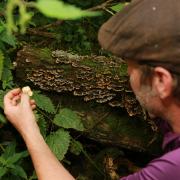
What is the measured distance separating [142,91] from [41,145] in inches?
24.0

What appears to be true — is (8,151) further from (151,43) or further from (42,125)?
(151,43)

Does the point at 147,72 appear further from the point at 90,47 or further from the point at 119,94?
the point at 90,47

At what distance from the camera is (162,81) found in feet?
5.51

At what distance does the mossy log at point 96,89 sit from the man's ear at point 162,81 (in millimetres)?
993

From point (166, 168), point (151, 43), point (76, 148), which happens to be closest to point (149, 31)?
point (151, 43)

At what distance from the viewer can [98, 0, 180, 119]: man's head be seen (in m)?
1.60

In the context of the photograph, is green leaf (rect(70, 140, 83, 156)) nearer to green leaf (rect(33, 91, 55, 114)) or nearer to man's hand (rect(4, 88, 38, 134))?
green leaf (rect(33, 91, 55, 114))

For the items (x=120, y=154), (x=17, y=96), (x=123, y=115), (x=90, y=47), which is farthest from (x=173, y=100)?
(x=90, y=47)

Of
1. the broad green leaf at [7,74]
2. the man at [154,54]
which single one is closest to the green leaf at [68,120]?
the broad green leaf at [7,74]

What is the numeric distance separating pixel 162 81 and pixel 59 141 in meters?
1.15

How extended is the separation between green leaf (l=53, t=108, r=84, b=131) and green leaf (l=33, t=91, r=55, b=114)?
0.29ft

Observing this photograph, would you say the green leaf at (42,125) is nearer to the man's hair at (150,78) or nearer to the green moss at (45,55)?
the green moss at (45,55)

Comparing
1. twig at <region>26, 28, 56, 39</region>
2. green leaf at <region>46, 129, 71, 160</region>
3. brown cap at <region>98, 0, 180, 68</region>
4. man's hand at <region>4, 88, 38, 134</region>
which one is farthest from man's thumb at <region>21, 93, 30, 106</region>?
twig at <region>26, 28, 56, 39</region>

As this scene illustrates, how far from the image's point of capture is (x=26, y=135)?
2.13 m
